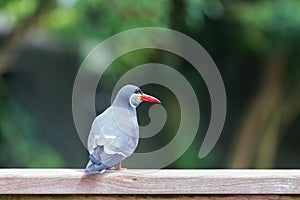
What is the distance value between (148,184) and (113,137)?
0.07 m

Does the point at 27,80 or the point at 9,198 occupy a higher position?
the point at 27,80

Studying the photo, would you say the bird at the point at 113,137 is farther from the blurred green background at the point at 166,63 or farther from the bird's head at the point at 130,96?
the blurred green background at the point at 166,63

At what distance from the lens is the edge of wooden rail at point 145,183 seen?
2.16 feet

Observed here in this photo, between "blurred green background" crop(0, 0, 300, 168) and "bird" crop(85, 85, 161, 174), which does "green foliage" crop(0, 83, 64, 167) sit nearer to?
"blurred green background" crop(0, 0, 300, 168)

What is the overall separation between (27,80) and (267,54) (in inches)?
56.7

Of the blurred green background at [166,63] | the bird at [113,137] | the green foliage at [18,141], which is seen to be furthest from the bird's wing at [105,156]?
the green foliage at [18,141]

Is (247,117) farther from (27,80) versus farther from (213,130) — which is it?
(213,130)

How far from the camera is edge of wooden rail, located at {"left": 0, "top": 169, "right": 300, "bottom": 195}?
659mm

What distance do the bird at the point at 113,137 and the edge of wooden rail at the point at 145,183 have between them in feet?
0.05

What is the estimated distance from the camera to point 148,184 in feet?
2.18

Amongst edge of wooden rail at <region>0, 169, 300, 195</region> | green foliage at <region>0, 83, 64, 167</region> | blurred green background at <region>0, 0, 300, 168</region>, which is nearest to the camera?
edge of wooden rail at <region>0, 169, 300, 195</region>

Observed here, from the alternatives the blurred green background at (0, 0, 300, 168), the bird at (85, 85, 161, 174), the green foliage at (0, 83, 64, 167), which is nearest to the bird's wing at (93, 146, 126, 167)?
the bird at (85, 85, 161, 174)

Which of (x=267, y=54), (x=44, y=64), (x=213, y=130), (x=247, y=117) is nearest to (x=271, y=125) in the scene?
(x=247, y=117)

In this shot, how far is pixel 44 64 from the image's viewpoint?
350 centimetres
